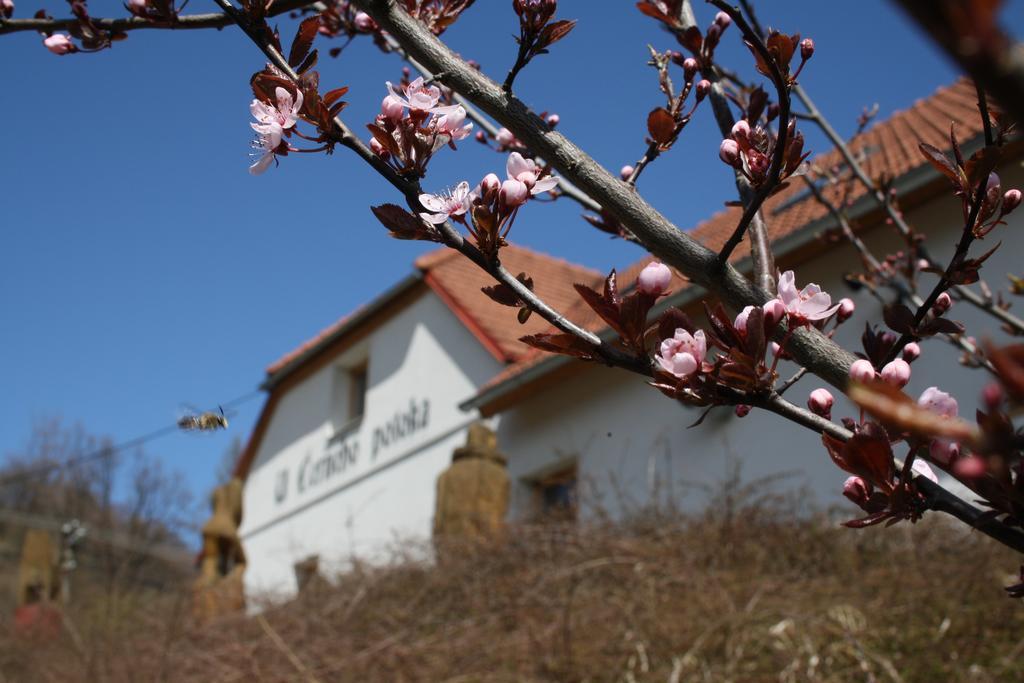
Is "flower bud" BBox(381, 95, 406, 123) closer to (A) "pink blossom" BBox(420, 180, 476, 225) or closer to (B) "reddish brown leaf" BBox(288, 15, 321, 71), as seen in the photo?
(A) "pink blossom" BBox(420, 180, 476, 225)

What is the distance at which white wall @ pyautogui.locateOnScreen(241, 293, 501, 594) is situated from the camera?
13.8 m

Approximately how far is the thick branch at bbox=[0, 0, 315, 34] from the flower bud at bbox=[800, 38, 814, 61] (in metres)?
0.82

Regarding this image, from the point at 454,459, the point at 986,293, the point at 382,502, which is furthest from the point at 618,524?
the point at 382,502

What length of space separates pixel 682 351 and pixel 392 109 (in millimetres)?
522

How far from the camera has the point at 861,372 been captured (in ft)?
4.17

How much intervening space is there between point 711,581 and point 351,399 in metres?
11.9

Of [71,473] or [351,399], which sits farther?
[71,473]

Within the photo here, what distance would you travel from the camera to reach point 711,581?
244 inches

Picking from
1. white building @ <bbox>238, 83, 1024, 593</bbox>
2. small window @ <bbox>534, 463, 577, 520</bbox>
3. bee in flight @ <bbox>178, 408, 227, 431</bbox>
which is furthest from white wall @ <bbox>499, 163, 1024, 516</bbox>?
bee in flight @ <bbox>178, 408, 227, 431</bbox>

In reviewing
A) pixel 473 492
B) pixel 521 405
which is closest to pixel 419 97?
pixel 473 492

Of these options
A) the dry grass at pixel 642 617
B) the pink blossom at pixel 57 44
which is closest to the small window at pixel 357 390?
the dry grass at pixel 642 617

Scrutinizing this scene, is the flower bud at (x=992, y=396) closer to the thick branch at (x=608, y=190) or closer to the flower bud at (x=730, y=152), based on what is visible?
the thick branch at (x=608, y=190)

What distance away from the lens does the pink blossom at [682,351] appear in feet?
4.17

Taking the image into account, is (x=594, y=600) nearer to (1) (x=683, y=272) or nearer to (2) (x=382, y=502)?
(1) (x=683, y=272)
